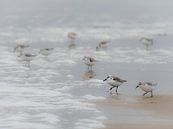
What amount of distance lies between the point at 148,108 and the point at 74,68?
6854 mm

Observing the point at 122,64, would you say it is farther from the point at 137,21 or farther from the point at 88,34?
the point at 137,21

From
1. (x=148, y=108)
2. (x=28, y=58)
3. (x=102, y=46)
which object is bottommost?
(x=148, y=108)

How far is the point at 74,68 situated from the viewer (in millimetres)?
23109

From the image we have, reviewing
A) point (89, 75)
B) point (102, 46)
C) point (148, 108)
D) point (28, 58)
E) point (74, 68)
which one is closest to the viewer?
point (148, 108)

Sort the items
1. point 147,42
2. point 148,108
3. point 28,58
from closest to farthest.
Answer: point 148,108 < point 28,58 < point 147,42

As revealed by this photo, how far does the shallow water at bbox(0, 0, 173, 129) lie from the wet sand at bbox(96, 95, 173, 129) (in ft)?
0.83

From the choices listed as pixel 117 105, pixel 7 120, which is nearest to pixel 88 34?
pixel 117 105

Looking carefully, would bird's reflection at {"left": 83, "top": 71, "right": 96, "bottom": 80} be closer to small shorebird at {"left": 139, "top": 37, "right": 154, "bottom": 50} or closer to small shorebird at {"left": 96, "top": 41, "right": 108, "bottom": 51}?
small shorebird at {"left": 96, "top": 41, "right": 108, "bottom": 51}

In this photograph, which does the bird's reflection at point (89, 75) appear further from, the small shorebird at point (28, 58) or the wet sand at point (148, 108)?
the wet sand at point (148, 108)

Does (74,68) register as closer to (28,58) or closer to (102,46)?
(28,58)

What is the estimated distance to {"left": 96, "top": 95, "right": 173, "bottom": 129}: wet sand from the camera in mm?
14617

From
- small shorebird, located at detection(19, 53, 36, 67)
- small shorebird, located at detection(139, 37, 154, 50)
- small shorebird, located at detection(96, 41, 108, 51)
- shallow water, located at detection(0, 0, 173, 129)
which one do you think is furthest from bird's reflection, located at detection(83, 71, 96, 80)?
small shorebird, located at detection(139, 37, 154, 50)

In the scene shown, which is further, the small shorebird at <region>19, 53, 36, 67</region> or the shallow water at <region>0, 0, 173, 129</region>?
the small shorebird at <region>19, 53, 36, 67</region>

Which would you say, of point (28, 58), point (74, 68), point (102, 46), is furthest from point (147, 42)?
point (28, 58)
